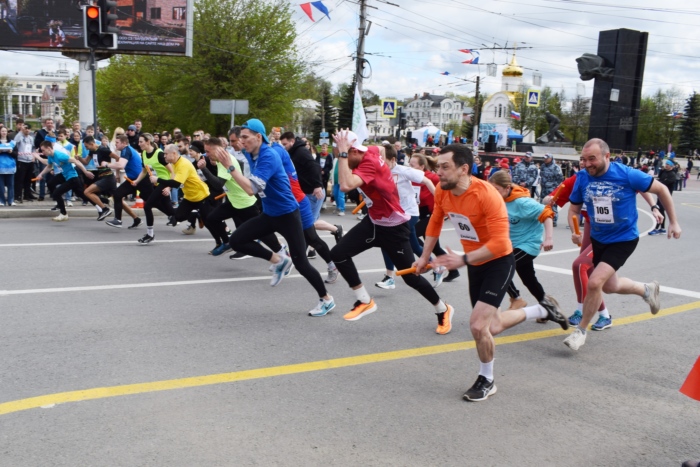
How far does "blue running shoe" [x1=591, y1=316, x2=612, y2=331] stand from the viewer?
657 cm

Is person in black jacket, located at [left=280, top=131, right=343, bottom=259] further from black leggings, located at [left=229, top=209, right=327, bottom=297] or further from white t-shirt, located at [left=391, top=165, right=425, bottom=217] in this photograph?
black leggings, located at [left=229, top=209, right=327, bottom=297]

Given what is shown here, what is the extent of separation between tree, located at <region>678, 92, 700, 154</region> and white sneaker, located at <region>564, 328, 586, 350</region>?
84.0 m

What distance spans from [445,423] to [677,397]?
1.90m

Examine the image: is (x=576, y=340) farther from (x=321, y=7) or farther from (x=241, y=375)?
(x=321, y=7)

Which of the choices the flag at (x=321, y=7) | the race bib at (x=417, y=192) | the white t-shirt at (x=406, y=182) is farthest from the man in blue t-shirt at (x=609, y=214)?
the flag at (x=321, y=7)

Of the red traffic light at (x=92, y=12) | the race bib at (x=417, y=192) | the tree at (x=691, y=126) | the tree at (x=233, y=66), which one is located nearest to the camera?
the race bib at (x=417, y=192)

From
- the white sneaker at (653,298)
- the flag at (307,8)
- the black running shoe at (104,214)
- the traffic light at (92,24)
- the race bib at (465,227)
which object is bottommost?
the black running shoe at (104,214)

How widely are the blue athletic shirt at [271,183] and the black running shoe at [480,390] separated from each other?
2.95 m

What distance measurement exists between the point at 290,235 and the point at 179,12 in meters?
26.7

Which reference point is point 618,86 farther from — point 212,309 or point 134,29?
point 212,309

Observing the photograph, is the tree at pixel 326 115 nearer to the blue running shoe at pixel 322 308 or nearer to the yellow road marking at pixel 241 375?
the blue running shoe at pixel 322 308

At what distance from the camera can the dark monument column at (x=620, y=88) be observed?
53.7m

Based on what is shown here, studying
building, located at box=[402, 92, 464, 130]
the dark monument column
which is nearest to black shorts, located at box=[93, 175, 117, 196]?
the dark monument column

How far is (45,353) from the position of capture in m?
5.19
